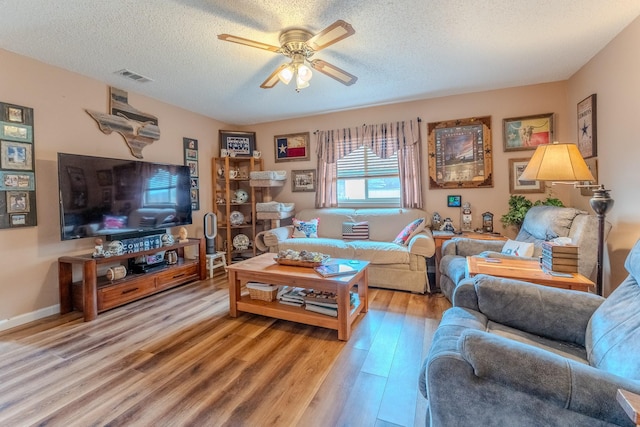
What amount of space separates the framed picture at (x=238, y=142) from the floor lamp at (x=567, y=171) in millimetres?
3906

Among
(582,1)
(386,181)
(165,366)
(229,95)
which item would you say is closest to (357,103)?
(386,181)

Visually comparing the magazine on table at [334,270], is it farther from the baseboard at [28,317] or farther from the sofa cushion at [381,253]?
the baseboard at [28,317]

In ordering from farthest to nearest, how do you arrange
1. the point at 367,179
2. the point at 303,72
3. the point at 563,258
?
1. the point at 367,179
2. the point at 303,72
3. the point at 563,258

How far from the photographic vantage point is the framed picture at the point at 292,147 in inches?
178

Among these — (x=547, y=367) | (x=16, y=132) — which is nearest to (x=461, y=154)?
(x=547, y=367)

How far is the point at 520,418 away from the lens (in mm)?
887

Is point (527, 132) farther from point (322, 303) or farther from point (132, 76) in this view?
point (132, 76)

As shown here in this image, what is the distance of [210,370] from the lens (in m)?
1.82

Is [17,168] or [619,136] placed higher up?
[619,136]

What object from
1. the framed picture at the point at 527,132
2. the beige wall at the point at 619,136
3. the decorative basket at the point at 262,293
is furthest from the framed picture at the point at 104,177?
the beige wall at the point at 619,136

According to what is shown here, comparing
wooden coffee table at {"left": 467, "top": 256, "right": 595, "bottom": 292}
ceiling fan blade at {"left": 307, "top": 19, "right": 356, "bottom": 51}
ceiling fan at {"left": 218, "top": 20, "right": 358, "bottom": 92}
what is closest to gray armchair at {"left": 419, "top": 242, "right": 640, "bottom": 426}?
wooden coffee table at {"left": 467, "top": 256, "right": 595, "bottom": 292}

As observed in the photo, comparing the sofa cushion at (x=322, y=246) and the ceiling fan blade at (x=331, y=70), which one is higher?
the ceiling fan blade at (x=331, y=70)

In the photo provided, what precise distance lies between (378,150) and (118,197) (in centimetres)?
320

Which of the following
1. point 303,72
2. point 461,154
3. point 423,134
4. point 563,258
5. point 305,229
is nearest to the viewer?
point 563,258
